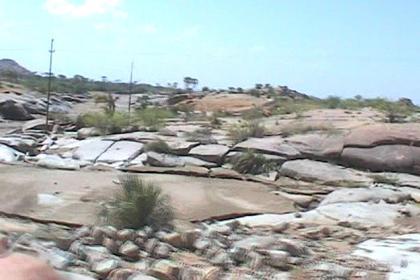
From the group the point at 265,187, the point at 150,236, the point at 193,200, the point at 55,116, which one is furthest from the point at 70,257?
the point at 55,116

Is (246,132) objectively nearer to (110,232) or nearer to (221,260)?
(110,232)

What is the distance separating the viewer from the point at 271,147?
18.2 m

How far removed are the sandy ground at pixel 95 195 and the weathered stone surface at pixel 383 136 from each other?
4384 millimetres

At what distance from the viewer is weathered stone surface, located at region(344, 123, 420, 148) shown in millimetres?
17953

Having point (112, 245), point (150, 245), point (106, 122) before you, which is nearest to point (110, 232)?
point (112, 245)

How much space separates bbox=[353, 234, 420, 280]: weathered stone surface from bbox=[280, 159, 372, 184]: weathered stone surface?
17.9 feet

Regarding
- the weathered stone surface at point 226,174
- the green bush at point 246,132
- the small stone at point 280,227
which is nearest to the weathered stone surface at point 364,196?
the small stone at point 280,227

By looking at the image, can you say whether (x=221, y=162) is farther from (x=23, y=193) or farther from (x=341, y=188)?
(x=23, y=193)

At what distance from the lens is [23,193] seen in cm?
1278

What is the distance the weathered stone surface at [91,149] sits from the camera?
1912 centimetres

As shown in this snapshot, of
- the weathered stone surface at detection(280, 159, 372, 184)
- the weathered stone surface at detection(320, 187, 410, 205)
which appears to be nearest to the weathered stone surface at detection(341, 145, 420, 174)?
the weathered stone surface at detection(280, 159, 372, 184)

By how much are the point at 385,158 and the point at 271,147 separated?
116 inches

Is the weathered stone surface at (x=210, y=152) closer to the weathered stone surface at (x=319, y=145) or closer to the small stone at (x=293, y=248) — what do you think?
the weathered stone surface at (x=319, y=145)

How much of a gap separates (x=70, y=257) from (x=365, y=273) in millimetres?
3327
